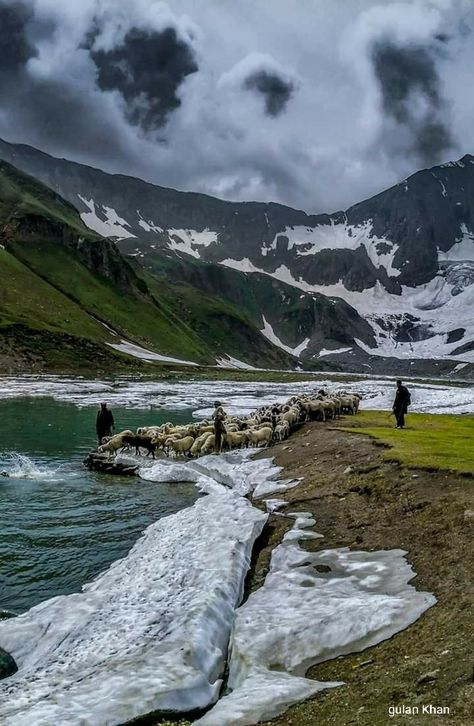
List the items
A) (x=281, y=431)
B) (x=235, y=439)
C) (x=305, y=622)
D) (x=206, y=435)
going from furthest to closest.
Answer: (x=281, y=431), (x=235, y=439), (x=206, y=435), (x=305, y=622)

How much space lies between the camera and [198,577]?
41.6 ft

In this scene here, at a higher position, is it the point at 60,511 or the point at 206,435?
the point at 206,435

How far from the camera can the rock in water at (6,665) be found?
923 cm

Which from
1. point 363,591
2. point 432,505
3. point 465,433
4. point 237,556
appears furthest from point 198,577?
point 465,433

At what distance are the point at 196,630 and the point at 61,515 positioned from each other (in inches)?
437

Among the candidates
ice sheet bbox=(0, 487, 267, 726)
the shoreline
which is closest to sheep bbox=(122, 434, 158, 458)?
the shoreline

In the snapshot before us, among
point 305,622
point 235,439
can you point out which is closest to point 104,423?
point 235,439

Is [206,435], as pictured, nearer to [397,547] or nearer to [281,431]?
[281,431]

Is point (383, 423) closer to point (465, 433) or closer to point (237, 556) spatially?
point (465, 433)

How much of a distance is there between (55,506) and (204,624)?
40.4 ft

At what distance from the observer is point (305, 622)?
975 cm

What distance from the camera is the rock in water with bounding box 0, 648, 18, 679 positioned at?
9227mm

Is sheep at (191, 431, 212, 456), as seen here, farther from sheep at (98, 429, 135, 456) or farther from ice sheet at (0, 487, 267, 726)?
ice sheet at (0, 487, 267, 726)

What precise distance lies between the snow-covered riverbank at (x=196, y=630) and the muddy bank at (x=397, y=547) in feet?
1.47
